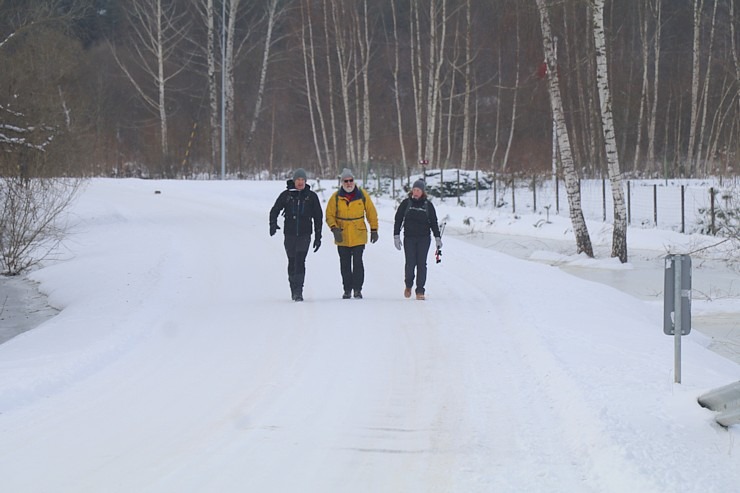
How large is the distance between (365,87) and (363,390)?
3724 centimetres

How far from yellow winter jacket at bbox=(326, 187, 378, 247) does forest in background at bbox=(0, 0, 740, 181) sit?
10182 mm

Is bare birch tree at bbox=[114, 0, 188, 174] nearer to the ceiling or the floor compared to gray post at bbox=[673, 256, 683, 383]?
nearer to the ceiling

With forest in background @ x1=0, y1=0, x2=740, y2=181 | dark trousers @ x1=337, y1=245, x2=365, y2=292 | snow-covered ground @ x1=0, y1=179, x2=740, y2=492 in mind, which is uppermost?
forest in background @ x1=0, y1=0, x2=740, y2=181

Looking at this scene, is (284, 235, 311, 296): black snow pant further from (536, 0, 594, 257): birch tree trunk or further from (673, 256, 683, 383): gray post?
(536, 0, 594, 257): birch tree trunk

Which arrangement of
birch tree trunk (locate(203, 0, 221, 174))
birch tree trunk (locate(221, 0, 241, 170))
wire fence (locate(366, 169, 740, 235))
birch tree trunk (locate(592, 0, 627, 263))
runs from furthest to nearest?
birch tree trunk (locate(221, 0, 241, 170)) → birch tree trunk (locate(203, 0, 221, 174)) → wire fence (locate(366, 169, 740, 235)) → birch tree trunk (locate(592, 0, 627, 263))

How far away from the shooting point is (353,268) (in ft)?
46.9

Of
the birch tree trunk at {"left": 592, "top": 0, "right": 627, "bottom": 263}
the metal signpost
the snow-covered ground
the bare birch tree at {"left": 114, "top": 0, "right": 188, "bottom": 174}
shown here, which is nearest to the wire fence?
the birch tree trunk at {"left": 592, "top": 0, "right": 627, "bottom": 263}

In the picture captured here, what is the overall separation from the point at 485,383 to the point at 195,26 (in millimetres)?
49238

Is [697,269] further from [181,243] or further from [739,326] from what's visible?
[181,243]

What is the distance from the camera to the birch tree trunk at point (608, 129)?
21.0m

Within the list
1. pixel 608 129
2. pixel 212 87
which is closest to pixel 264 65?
pixel 212 87

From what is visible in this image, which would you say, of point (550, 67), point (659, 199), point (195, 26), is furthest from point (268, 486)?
point (195, 26)

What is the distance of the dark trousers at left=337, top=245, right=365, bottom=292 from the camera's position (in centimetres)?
1426

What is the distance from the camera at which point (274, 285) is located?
16156mm
